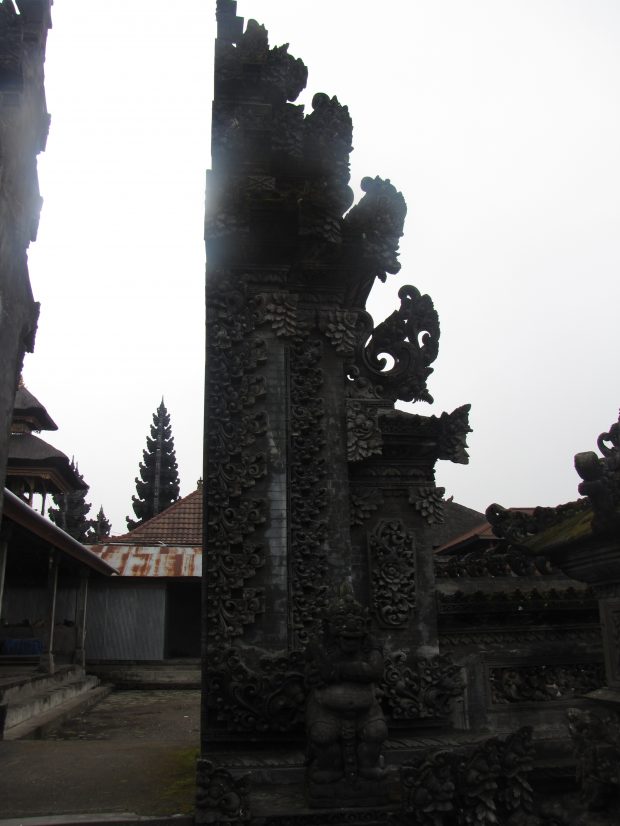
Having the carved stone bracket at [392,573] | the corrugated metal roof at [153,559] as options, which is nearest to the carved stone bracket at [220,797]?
the carved stone bracket at [392,573]

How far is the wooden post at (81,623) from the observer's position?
2150 centimetres

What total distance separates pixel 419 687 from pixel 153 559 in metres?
20.7

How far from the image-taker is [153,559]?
82.3ft

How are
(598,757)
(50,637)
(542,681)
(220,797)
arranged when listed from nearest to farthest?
1. (598,757)
2. (220,797)
3. (542,681)
4. (50,637)

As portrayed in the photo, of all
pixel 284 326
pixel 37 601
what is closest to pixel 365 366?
pixel 284 326

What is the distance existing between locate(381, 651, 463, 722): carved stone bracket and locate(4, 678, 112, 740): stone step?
28.4ft

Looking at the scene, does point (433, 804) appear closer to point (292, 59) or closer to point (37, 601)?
point (292, 59)

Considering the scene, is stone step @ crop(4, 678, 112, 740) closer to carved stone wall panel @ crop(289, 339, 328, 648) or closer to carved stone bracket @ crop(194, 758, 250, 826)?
carved stone wall panel @ crop(289, 339, 328, 648)

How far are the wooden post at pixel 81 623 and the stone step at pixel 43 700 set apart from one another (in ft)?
3.12

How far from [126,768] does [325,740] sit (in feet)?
8.83

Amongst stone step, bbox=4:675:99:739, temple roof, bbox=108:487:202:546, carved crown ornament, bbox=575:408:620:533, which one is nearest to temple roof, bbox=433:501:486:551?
stone step, bbox=4:675:99:739

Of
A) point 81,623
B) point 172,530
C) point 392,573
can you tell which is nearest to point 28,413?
point 172,530

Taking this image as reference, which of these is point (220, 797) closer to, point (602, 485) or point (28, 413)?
point (602, 485)

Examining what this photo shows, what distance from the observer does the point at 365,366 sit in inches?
264
